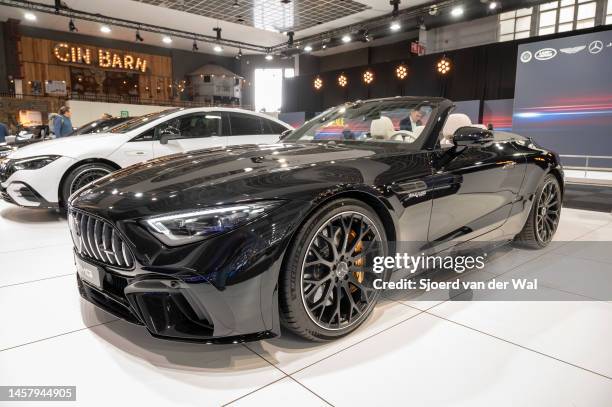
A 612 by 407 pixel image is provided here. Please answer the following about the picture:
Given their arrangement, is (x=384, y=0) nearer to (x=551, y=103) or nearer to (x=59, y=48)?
(x=551, y=103)

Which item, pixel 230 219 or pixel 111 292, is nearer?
pixel 230 219

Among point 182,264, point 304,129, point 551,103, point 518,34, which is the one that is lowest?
point 182,264

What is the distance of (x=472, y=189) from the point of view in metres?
2.38

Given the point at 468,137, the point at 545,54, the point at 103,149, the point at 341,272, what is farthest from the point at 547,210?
the point at 545,54

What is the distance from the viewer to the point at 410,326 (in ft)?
6.61

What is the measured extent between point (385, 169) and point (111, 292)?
1323 mm

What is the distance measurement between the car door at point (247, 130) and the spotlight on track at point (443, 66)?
9.77 metres

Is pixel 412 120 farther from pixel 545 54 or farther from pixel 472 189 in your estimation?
pixel 545 54

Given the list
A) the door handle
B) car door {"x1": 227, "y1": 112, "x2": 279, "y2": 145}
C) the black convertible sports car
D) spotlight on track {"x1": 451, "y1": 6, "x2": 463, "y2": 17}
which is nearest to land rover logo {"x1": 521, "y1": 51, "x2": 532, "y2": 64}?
spotlight on track {"x1": 451, "y1": 6, "x2": 463, "y2": 17}

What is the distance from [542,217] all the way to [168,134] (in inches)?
150

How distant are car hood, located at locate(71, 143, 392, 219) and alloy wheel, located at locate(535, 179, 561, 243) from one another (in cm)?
175

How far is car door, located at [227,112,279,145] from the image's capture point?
204 inches

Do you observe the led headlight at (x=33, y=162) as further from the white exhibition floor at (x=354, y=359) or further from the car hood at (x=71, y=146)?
the white exhibition floor at (x=354, y=359)

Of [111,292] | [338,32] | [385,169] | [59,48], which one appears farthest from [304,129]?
[59,48]
